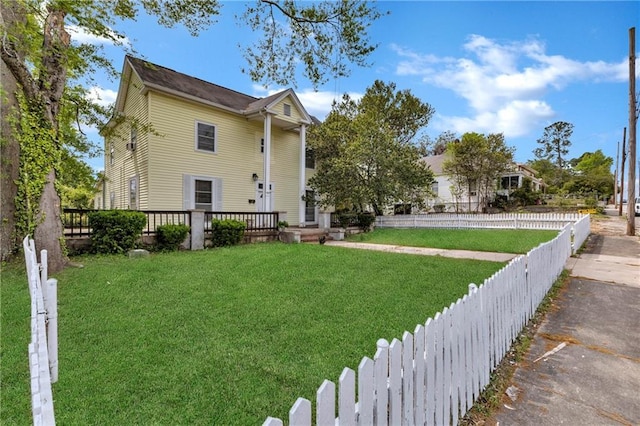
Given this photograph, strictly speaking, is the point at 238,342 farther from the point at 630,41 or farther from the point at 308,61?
the point at 630,41

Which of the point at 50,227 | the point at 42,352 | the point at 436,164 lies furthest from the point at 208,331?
the point at 436,164

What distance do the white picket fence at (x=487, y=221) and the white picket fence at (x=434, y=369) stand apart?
453 inches

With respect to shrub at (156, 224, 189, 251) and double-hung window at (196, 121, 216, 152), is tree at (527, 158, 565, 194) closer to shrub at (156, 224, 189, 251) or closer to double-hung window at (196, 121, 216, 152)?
double-hung window at (196, 121, 216, 152)

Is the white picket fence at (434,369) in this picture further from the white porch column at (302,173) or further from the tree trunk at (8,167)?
the white porch column at (302,173)

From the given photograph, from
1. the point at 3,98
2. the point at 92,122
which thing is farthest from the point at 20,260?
the point at 92,122

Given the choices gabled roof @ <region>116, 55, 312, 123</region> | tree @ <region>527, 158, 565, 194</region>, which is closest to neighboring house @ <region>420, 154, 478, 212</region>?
gabled roof @ <region>116, 55, 312, 123</region>

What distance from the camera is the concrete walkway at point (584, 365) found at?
7.22ft

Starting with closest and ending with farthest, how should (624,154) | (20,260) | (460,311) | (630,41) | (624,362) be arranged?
1. (460,311)
2. (624,362)
3. (20,260)
4. (630,41)
5. (624,154)

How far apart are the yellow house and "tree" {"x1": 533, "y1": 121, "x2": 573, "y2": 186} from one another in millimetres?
59998

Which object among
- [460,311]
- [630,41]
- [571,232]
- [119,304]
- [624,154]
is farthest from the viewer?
[624,154]

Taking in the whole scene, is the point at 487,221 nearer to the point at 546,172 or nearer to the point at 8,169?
the point at 8,169

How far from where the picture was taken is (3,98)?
6285 millimetres

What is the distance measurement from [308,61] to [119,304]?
7.71 m

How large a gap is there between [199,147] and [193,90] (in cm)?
239
